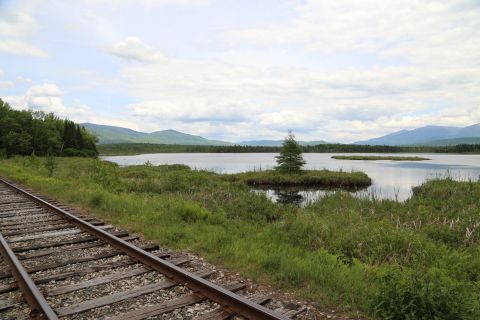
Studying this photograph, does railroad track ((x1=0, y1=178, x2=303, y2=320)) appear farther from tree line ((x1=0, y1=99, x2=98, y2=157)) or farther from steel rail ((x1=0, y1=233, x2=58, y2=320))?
tree line ((x1=0, y1=99, x2=98, y2=157))

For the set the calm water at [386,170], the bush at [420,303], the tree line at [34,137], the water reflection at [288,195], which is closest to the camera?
the bush at [420,303]

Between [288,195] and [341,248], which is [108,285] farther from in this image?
[288,195]

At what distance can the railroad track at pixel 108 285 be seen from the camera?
4.62 m

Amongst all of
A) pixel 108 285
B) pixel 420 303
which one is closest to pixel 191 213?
pixel 108 285

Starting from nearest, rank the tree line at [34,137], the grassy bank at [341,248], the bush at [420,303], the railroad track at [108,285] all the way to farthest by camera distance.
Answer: the bush at [420,303]
the railroad track at [108,285]
the grassy bank at [341,248]
the tree line at [34,137]

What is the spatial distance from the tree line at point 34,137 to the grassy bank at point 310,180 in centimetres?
4280

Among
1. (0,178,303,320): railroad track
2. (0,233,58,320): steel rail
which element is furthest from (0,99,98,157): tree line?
(0,233,58,320): steel rail

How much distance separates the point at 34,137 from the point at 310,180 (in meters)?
67.0

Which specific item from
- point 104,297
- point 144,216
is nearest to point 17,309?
point 104,297

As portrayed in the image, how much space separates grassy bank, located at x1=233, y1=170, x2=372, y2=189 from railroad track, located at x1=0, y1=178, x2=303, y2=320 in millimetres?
30910

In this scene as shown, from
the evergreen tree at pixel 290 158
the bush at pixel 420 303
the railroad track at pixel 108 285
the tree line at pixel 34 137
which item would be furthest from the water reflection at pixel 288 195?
the tree line at pixel 34 137

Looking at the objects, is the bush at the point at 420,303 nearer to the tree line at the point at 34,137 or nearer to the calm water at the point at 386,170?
the calm water at the point at 386,170

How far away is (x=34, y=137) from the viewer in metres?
80.1

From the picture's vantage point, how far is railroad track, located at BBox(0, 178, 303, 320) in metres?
4.62
